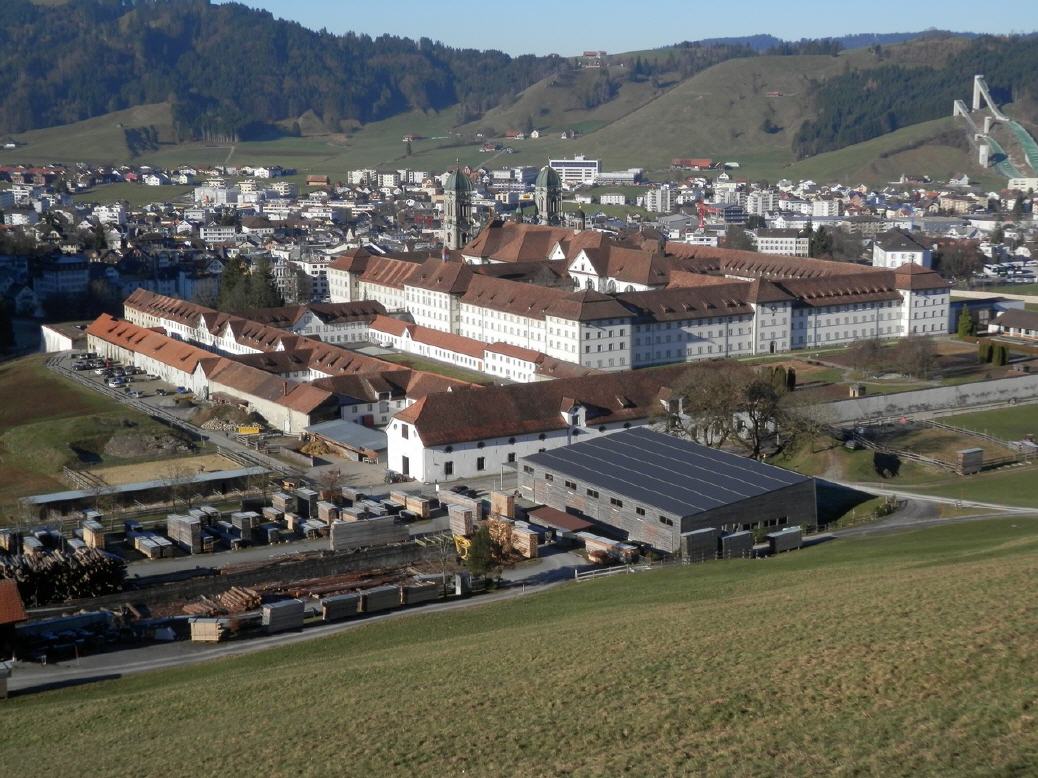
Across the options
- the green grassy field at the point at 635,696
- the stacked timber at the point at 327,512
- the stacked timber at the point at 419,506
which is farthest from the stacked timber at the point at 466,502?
the green grassy field at the point at 635,696

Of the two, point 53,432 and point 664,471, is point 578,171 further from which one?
point 664,471

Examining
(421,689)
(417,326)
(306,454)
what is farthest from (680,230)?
(421,689)

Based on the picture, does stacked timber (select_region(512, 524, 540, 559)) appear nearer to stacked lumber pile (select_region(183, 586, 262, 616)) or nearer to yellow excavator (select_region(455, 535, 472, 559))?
yellow excavator (select_region(455, 535, 472, 559))

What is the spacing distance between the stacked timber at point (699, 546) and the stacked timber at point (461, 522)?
5150mm

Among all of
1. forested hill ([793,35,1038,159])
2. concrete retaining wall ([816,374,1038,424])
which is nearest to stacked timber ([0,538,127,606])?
concrete retaining wall ([816,374,1038,424])

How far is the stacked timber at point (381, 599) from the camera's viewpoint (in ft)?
85.1

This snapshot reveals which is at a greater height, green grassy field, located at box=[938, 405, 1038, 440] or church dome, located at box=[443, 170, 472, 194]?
church dome, located at box=[443, 170, 472, 194]

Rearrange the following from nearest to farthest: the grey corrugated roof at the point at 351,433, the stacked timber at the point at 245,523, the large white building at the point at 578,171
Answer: the stacked timber at the point at 245,523, the grey corrugated roof at the point at 351,433, the large white building at the point at 578,171

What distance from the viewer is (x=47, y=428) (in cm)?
4341

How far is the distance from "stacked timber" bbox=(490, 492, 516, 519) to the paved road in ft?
17.0

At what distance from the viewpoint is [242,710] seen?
17.4 metres

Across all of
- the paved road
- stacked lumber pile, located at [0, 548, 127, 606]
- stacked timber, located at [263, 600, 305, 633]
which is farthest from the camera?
stacked lumber pile, located at [0, 548, 127, 606]

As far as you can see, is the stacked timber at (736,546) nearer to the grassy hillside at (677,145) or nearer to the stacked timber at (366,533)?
the stacked timber at (366,533)

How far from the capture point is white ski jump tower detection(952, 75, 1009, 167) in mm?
152038
